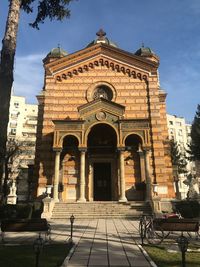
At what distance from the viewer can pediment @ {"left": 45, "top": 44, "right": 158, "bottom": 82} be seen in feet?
84.9

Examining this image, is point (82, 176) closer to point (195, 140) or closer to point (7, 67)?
point (7, 67)

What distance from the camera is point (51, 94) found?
987 inches

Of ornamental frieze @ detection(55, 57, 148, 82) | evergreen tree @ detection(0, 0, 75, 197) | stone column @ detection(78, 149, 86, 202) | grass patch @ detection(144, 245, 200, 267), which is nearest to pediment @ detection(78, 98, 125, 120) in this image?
stone column @ detection(78, 149, 86, 202)

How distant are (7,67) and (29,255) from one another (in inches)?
240

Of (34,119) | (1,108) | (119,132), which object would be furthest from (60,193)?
(34,119)

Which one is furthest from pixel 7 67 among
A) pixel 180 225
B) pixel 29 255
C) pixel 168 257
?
pixel 180 225

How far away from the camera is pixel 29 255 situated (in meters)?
7.43

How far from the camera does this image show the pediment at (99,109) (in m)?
22.3

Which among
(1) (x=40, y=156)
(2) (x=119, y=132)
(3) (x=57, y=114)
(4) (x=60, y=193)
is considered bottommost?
(4) (x=60, y=193)

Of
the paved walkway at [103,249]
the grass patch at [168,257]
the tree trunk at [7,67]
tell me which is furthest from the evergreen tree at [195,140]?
the tree trunk at [7,67]

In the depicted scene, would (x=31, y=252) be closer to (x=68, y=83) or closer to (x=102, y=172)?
(x=102, y=172)

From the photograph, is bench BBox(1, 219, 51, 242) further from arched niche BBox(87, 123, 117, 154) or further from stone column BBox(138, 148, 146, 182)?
arched niche BBox(87, 123, 117, 154)

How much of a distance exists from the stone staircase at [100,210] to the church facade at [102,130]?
3.27ft

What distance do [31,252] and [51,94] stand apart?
18.8m
